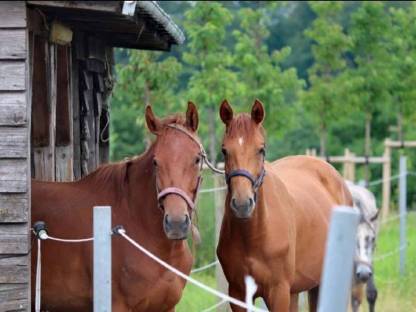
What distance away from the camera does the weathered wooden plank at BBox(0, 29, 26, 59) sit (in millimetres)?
6477

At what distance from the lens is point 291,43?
47.2 m

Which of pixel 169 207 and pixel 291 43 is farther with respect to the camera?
pixel 291 43

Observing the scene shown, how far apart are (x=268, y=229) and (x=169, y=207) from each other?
1345 mm

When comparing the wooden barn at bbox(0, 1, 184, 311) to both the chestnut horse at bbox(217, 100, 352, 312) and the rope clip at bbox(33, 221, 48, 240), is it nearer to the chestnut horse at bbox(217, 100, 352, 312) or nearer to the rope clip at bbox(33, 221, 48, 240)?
the rope clip at bbox(33, 221, 48, 240)

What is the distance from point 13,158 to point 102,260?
117 centimetres

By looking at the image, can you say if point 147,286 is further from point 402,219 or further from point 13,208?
point 402,219

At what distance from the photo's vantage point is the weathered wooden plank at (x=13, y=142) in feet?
21.3

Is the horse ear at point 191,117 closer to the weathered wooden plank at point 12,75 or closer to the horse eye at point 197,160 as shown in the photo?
the horse eye at point 197,160

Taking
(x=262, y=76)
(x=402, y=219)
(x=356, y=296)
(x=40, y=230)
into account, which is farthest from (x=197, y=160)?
(x=262, y=76)

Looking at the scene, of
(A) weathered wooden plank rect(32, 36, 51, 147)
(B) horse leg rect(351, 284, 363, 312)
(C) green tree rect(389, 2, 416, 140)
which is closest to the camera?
(A) weathered wooden plank rect(32, 36, 51, 147)

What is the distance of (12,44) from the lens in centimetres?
648

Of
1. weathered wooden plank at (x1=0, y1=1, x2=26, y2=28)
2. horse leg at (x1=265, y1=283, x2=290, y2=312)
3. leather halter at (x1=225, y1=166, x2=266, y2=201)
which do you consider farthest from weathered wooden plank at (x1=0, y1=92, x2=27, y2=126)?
horse leg at (x1=265, y1=283, x2=290, y2=312)

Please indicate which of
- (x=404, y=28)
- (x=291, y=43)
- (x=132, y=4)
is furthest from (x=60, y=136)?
(x=291, y=43)

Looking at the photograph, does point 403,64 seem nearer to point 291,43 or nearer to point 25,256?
point 25,256
